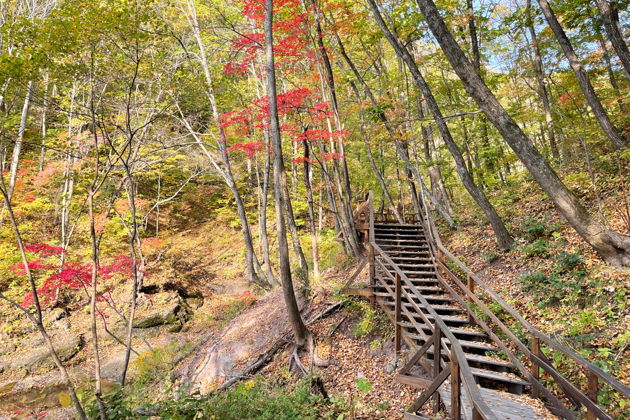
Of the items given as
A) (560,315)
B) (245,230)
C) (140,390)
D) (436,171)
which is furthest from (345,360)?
(436,171)

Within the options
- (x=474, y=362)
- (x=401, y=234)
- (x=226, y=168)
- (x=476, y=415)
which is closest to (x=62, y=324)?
(x=226, y=168)

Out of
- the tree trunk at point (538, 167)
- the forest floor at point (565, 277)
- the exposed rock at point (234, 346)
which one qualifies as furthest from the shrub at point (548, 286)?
the exposed rock at point (234, 346)

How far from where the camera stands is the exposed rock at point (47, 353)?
11.9 m

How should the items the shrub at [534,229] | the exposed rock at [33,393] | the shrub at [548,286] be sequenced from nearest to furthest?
the shrub at [548,286] < the shrub at [534,229] < the exposed rock at [33,393]

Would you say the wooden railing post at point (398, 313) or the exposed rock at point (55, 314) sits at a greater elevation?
the wooden railing post at point (398, 313)

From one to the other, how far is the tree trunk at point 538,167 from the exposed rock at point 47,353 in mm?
15540

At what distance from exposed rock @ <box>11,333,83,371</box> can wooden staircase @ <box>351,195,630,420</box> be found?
1150cm

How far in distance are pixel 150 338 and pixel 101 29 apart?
11.4m

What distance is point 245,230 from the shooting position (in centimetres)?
1359

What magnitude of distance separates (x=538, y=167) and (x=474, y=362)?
381cm

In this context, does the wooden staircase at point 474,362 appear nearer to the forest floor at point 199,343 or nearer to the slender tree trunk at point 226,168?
the forest floor at point 199,343

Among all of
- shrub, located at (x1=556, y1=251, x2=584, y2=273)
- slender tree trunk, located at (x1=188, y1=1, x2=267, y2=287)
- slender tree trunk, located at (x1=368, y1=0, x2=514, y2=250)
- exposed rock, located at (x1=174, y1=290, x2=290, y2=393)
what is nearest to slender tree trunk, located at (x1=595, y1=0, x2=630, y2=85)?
slender tree trunk, located at (x1=368, y1=0, x2=514, y2=250)

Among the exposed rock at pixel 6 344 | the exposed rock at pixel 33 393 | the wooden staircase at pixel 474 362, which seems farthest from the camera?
the exposed rock at pixel 6 344

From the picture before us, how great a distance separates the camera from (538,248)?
7535 mm
